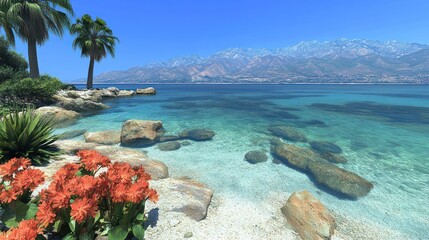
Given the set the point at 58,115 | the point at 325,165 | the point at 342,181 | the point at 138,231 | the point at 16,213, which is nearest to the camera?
the point at 16,213

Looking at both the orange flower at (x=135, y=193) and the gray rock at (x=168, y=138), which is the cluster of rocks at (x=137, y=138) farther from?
the orange flower at (x=135, y=193)

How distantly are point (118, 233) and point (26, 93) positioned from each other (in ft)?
78.0

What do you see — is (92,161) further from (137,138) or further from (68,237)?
Result: (137,138)

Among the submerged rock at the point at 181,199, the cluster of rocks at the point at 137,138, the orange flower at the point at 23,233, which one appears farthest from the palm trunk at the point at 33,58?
the orange flower at the point at 23,233

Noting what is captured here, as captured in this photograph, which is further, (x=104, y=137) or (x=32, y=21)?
(x=32, y=21)

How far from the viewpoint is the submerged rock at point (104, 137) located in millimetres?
11663

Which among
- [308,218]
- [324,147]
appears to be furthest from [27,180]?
[324,147]

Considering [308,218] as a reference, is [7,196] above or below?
above

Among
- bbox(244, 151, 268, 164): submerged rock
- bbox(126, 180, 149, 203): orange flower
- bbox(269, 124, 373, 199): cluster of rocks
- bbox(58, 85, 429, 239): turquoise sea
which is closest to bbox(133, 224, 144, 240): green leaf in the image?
bbox(126, 180, 149, 203): orange flower

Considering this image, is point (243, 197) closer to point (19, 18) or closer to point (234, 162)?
point (234, 162)

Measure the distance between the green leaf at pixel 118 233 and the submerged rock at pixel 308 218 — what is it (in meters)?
3.98

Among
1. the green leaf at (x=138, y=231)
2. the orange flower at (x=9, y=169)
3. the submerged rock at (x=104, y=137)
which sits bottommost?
the submerged rock at (x=104, y=137)

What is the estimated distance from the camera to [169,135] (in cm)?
1422

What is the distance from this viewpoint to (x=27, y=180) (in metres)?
2.94
